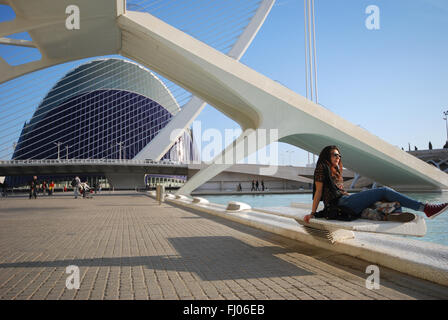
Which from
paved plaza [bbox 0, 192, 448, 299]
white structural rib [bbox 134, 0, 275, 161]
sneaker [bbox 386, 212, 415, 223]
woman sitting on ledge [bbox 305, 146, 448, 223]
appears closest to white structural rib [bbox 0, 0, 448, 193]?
white structural rib [bbox 134, 0, 275, 161]

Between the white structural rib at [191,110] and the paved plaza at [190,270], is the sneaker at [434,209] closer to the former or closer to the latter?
the paved plaza at [190,270]

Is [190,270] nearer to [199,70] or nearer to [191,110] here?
[199,70]

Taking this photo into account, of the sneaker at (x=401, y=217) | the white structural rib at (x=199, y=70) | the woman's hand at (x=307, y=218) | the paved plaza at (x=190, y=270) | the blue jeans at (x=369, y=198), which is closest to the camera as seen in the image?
the paved plaza at (x=190, y=270)

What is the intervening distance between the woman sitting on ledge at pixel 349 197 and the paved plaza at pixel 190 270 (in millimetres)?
469

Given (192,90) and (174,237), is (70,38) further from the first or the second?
(174,237)

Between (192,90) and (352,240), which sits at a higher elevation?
(192,90)

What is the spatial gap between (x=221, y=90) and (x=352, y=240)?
17.8m

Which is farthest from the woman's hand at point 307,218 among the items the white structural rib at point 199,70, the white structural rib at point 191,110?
the white structural rib at point 191,110

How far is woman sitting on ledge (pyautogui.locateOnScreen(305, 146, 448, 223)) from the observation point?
2.88m

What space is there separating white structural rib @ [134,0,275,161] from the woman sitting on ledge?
26.3 m

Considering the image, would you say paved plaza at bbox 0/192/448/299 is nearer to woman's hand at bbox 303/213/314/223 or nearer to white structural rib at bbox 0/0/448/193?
woman's hand at bbox 303/213/314/223

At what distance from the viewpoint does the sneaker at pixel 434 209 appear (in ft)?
9.30
